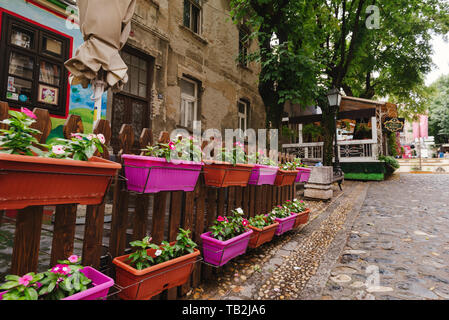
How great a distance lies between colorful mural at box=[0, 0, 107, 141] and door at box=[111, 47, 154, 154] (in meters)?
0.54

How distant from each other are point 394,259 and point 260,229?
1.68m

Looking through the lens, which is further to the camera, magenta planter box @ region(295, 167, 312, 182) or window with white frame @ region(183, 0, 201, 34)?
window with white frame @ region(183, 0, 201, 34)

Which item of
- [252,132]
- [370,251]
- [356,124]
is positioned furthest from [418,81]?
[370,251]

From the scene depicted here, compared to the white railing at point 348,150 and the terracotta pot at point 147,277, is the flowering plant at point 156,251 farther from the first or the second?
the white railing at point 348,150

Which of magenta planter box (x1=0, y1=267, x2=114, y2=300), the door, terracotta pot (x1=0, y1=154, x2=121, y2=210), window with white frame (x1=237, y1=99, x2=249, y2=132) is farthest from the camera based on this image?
window with white frame (x1=237, y1=99, x2=249, y2=132)

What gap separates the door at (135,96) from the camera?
6.66 meters

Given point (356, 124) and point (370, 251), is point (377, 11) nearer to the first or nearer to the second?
point (356, 124)

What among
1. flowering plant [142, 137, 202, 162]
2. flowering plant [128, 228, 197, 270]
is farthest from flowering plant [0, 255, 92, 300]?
flowering plant [142, 137, 202, 162]

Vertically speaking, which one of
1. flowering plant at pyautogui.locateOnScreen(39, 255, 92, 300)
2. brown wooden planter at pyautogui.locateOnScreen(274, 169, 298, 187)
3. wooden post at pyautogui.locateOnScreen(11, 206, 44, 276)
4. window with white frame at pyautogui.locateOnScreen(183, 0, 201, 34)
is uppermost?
window with white frame at pyautogui.locateOnScreen(183, 0, 201, 34)

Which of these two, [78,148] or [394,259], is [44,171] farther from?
[394,259]

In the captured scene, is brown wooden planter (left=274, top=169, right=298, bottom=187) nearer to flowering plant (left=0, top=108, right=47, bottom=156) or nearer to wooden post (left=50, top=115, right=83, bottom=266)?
wooden post (left=50, top=115, right=83, bottom=266)

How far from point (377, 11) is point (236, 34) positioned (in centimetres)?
609

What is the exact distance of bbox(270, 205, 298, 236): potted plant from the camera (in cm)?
338

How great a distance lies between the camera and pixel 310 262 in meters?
2.91
